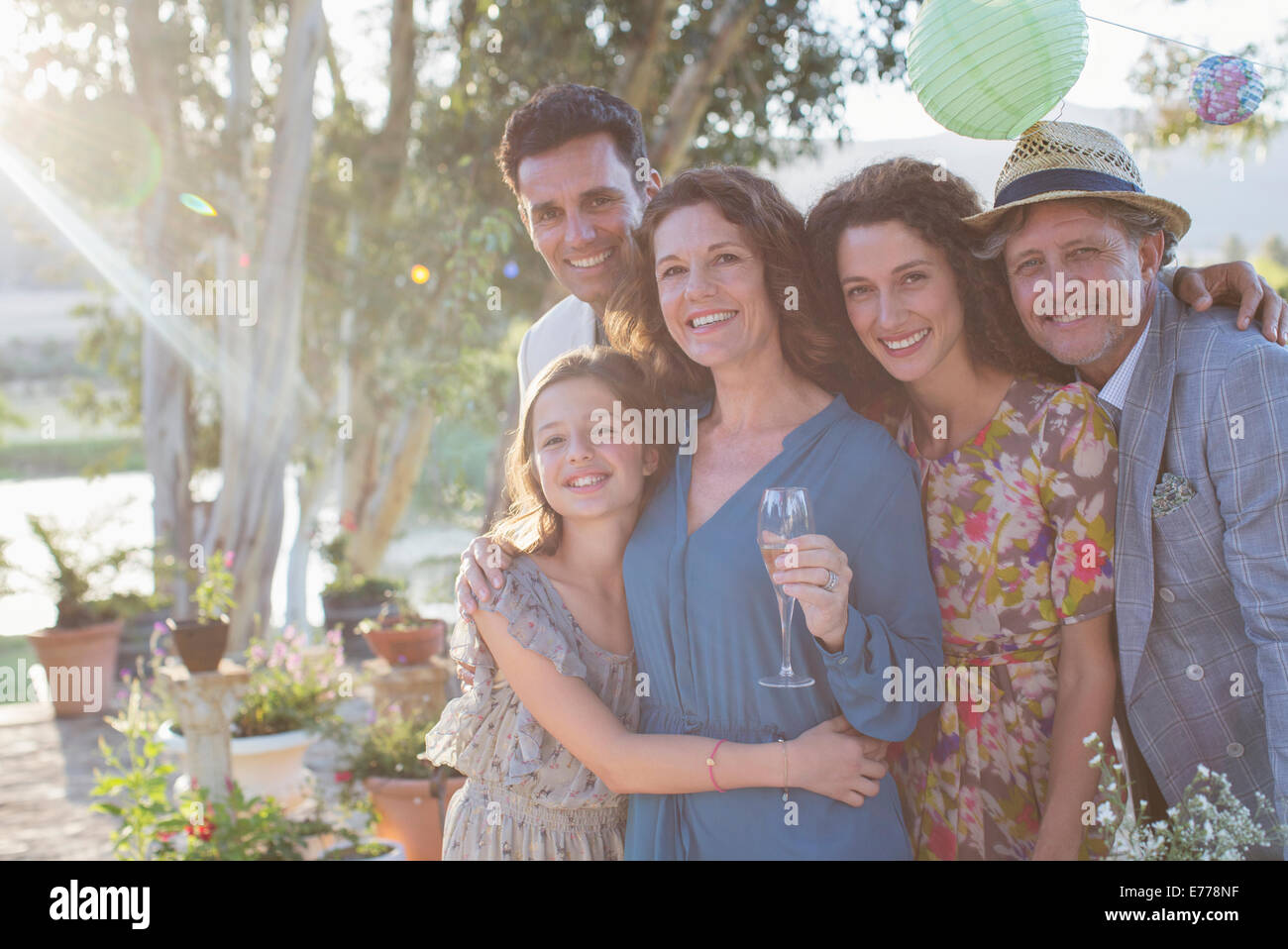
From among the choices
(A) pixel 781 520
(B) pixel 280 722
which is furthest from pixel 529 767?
(B) pixel 280 722

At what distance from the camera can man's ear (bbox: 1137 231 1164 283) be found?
2279 millimetres

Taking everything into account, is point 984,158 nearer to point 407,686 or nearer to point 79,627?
point 407,686

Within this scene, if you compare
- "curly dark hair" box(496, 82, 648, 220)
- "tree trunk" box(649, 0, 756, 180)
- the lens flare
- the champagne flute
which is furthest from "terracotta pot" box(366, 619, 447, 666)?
the lens flare

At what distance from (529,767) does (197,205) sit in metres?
7.61

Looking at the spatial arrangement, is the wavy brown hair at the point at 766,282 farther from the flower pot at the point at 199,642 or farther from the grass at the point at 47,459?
the grass at the point at 47,459

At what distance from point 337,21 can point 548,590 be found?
30.2ft

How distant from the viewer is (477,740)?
7.65 feet

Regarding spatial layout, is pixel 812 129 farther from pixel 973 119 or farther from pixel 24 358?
pixel 24 358

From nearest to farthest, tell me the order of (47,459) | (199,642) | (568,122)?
(568,122), (199,642), (47,459)

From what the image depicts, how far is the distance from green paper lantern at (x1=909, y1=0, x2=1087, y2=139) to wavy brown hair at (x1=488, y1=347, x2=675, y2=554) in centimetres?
94

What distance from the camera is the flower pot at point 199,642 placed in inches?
179

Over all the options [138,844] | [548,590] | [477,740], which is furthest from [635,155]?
[138,844]

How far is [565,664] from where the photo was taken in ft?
7.18
